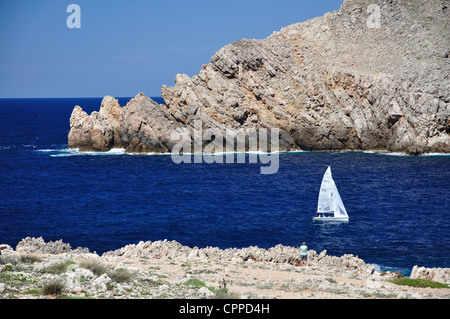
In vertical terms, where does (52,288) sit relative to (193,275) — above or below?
above

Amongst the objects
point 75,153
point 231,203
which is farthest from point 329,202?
point 75,153

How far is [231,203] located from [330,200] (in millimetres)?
10976

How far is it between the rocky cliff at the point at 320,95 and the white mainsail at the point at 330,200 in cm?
3860

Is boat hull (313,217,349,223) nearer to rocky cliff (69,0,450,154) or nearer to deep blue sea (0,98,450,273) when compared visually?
deep blue sea (0,98,450,273)

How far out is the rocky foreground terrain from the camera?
68.0 ft

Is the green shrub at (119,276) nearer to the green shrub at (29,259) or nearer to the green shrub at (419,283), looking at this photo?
the green shrub at (29,259)

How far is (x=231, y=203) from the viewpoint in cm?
5569

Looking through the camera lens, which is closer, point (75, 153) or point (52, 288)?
point (52, 288)

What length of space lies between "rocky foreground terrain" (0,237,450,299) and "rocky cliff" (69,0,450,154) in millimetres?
55276

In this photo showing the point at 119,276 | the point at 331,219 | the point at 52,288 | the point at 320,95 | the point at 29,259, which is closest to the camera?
the point at 52,288

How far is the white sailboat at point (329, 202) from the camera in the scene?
48250mm

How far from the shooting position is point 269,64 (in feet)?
318

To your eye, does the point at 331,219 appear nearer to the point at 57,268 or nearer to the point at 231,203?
the point at 231,203

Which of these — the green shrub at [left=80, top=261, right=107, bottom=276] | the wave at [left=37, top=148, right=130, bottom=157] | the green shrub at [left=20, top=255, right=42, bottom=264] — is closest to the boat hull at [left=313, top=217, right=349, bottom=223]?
the green shrub at [left=20, top=255, right=42, bottom=264]
